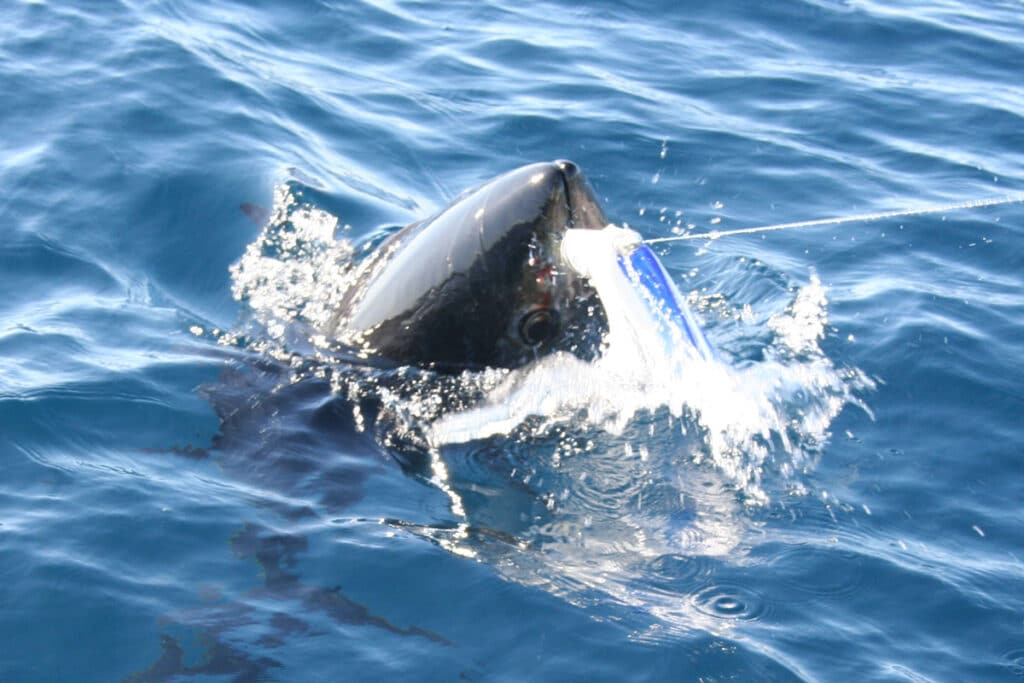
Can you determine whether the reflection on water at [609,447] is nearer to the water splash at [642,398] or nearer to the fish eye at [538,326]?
the water splash at [642,398]

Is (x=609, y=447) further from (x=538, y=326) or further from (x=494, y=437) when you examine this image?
(x=538, y=326)

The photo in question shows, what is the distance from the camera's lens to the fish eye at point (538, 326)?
6.73 meters

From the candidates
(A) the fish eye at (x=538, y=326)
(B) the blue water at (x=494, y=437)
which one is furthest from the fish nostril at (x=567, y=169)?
(B) the blue water at (x=494, y=437)

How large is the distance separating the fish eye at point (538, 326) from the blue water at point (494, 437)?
0.60 metres

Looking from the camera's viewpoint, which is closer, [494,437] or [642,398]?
[494,437]

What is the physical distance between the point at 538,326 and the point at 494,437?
69cm

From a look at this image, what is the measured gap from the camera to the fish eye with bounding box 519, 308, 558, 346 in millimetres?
6730

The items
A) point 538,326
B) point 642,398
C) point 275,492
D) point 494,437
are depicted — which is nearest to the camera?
point 275,492

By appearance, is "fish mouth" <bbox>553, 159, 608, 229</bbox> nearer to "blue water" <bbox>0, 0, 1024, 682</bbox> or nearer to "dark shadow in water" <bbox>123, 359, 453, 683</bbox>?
"blue water" <bbox>0, 0, 1024, 682</bbox>

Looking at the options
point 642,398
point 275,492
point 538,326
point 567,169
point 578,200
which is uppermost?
point 567,169

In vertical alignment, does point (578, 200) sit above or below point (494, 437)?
above

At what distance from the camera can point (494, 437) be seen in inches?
273

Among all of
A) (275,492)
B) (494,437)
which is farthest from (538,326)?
(275,492)

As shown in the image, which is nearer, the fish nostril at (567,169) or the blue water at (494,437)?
the blue water at (494,437)
